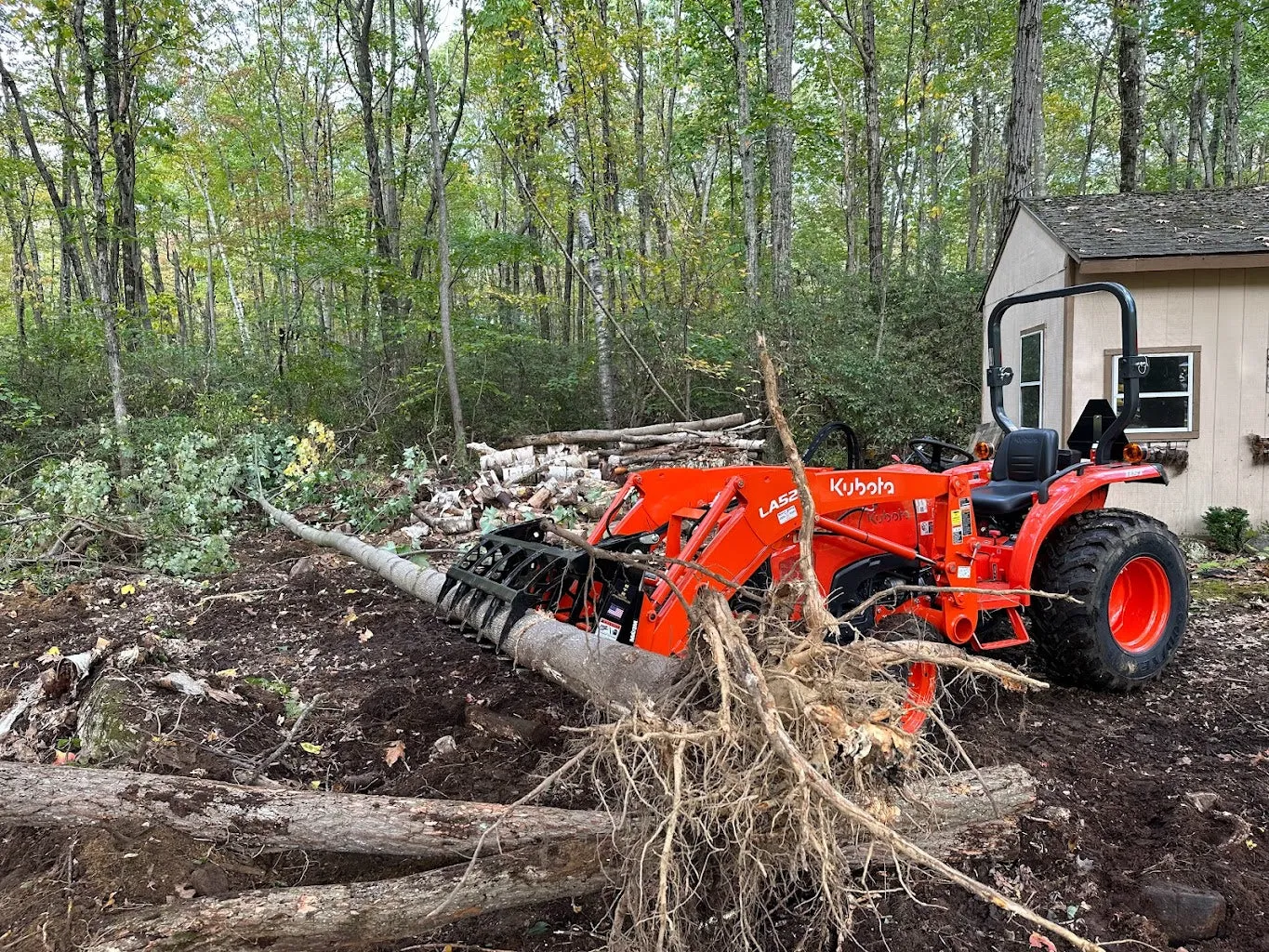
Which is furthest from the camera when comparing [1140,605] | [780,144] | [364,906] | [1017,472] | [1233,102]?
[1233,102]

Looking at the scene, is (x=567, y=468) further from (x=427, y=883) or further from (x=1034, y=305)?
(x=427, y=883)

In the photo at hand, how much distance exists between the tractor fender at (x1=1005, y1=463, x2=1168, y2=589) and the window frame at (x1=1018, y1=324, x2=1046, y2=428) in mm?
5482

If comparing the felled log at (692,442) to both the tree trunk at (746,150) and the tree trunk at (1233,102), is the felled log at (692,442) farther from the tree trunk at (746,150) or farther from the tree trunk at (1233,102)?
the tree trunk at (1233,102)

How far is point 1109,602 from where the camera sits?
14.9 ft

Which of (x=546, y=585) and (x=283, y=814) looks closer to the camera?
(x=283, y=814)

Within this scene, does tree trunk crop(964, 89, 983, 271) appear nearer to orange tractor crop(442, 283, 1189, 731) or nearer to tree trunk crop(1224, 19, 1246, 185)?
tree trunk crop(1224, 19, 1246, 185)

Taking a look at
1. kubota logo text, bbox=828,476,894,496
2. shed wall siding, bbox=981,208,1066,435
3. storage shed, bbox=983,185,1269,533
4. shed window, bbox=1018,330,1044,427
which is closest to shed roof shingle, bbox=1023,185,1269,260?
storage shed, bbox=983,185,1269,533

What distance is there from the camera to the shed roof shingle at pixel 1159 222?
29.3 ft

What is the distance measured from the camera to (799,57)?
21.3m

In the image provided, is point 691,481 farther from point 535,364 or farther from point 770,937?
point 535,364

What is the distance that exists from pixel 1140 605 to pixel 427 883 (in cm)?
459

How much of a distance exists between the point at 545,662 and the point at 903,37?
2311cm

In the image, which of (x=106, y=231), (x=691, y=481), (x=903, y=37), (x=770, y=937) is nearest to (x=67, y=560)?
(x=106, y=231)

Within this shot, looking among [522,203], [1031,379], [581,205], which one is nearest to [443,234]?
[581,205]
